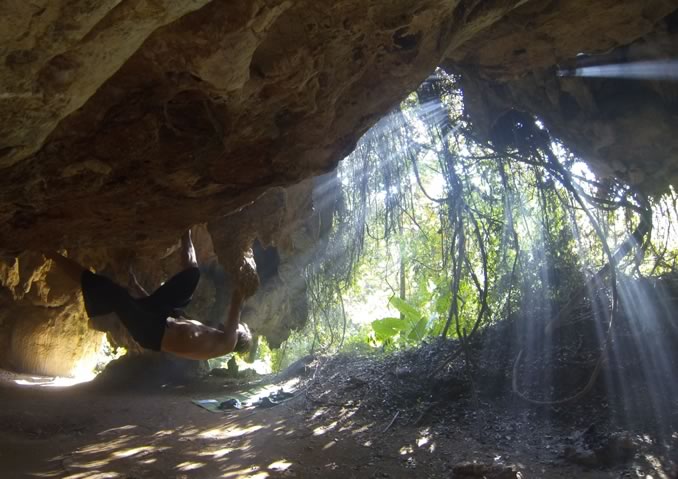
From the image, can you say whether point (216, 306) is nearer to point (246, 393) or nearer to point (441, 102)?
point (246, 393)

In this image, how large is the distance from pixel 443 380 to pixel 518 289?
1868 millimetres

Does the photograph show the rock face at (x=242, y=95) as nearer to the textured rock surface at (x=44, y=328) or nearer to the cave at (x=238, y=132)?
the cave at (x=238, y=132)

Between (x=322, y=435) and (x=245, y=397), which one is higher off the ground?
(x=245, y=397)

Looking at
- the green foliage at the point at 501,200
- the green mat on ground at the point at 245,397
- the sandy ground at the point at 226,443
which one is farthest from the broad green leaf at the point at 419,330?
the sandy ground at the point at 226,443

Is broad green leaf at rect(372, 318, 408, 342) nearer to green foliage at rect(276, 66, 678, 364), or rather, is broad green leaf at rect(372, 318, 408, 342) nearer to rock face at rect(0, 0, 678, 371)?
green foliage at rect(276, 66, 678, 364)

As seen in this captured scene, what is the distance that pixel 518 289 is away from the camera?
24.6ft

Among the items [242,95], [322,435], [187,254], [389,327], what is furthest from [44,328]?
[242,95]

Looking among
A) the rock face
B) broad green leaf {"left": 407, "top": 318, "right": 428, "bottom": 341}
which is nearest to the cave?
the rock face

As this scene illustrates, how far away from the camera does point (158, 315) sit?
4.65 m

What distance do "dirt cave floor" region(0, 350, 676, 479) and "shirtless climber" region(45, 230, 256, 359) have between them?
112cm

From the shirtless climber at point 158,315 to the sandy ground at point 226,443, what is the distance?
112 centimetres

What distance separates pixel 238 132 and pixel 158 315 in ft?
6.28

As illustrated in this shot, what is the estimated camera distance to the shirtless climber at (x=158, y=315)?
4551 millimetres

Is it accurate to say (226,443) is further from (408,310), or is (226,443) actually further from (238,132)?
(408,310)
